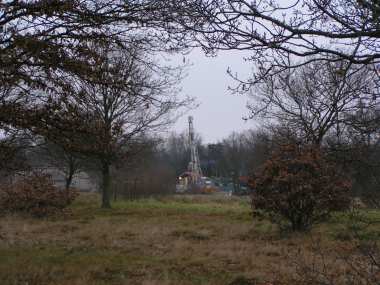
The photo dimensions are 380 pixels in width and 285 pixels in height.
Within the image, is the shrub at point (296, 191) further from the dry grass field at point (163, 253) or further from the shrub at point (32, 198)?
the shrub at point (32, 198)

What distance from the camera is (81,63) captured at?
8453 millimetres

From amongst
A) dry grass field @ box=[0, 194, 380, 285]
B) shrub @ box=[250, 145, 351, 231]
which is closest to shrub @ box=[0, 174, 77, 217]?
dry grass field @ box=[0, 194, 380, 285]

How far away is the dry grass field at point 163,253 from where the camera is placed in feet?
27.6

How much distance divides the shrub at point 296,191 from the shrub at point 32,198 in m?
10.9

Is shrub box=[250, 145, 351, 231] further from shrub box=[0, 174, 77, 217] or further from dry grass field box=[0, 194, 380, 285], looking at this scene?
shrub box=[0, 174, 77, 217]

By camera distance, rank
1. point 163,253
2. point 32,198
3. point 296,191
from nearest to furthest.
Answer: point 163,253 < point 296,191 < point 32,198

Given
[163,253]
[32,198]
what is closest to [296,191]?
[163,253]

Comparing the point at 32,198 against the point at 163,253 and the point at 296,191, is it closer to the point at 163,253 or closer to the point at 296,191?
the point at 296,191

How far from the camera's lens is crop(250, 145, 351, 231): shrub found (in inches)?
582

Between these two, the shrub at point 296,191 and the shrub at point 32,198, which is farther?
the shrub at point 32,198

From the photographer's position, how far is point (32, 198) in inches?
922

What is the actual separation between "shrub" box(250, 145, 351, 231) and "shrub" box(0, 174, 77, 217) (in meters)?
10.9

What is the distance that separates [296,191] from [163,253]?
477 centimetres

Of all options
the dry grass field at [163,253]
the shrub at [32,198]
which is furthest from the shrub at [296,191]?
the shrub at [32,198]
